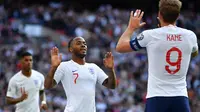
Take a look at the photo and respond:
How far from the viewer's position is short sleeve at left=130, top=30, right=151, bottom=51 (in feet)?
22.8

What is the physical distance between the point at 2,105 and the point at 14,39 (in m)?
5.86

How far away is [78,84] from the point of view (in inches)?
368

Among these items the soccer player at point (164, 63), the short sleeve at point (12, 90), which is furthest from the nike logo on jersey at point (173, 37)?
the short sleeve at point (12, 90)

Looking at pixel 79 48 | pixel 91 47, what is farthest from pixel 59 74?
pixel 91 47

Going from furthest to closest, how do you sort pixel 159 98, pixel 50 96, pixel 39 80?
pixel 50 96
pixel 39 80
pixel 159 98

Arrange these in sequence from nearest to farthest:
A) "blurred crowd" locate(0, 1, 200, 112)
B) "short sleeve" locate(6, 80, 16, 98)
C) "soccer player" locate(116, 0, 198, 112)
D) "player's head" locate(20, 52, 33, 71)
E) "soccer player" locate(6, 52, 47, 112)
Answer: "soccer player" locate(116, 0, 198, 112) → "soccer player" locate(6, 52, 47, 112) → "short sleeve" locate(6, 80, 16, 98) → "player's head" locate(20, 52, 33, 71) → "blurred crowd" locate(0, 1, 200, 112)

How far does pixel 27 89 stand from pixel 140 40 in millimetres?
5561

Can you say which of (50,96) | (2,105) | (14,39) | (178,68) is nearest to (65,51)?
(14,39)

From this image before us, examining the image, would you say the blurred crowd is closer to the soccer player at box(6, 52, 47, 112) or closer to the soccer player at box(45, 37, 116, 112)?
the soccer player at box(6, 52, 47, 112)

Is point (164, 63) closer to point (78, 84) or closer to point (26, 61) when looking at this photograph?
point (78, 84)

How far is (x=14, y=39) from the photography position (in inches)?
1000

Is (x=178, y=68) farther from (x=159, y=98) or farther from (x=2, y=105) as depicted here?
(x=2, y=105)

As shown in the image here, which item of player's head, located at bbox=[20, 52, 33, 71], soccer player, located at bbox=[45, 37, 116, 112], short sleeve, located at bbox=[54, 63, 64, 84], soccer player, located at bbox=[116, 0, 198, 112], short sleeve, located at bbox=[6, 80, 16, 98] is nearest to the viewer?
soccer player, located at bbox=[116, 0, 198, 112]

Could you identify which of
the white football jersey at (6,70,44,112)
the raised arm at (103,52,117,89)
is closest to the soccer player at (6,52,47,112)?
the white football jersey at (6,70,44,112)
